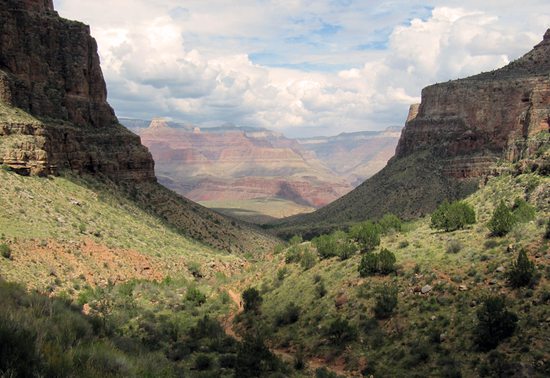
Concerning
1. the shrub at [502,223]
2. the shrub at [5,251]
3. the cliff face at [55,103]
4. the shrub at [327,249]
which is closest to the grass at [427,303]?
the shrub at [502,223]

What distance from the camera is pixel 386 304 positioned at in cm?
3097

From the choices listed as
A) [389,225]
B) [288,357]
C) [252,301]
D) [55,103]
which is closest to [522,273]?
[288,357]

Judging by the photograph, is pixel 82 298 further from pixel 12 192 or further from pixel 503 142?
pixel 503 142

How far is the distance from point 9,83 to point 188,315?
33022mm

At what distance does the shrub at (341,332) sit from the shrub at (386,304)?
170 centimetres

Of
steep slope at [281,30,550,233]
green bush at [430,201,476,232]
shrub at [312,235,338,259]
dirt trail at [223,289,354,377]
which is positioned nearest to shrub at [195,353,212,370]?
dirt trail at [223,289,354,377]

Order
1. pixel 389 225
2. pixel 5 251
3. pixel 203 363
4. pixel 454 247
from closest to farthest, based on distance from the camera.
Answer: pixel 203 363 < pixel 454 247 < pixel 5 251 < pixel 389 225

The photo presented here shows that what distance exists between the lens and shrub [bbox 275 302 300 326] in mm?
35750

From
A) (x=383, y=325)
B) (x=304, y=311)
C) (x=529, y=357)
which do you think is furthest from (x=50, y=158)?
(x=529, y=357)

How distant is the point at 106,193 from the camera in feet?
204

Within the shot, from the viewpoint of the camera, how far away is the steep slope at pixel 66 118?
54.9 m

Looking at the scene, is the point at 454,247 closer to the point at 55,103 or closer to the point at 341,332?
the point at 341,332

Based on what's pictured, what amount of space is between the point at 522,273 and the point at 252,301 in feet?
63.8

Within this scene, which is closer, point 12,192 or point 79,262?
point 79,262
